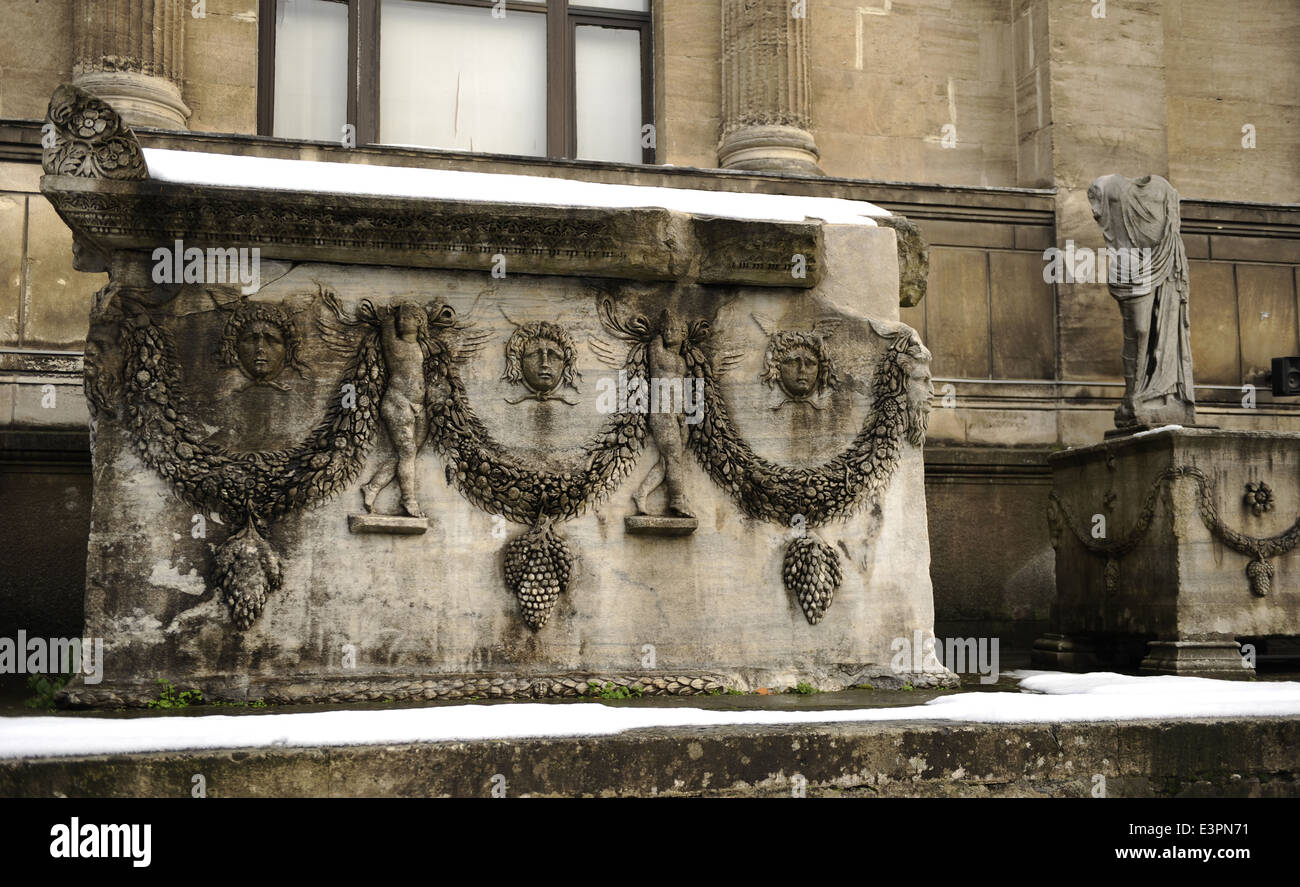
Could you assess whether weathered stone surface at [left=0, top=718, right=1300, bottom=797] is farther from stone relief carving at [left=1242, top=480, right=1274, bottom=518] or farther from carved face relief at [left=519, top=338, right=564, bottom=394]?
stone relief carving at [left=1242, top=480, right=1274, bottom=518]

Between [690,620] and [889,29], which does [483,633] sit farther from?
[889,29]

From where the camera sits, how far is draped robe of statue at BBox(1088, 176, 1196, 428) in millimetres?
9930

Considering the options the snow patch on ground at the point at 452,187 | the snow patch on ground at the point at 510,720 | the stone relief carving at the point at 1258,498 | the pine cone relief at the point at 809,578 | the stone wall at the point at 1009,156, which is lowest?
the snow patch on ground at the point at 510,720

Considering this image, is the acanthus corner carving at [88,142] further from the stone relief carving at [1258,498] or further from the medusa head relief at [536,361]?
the stone relief carving at [1258,498]

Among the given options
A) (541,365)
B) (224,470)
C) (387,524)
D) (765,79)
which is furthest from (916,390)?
(765,79)

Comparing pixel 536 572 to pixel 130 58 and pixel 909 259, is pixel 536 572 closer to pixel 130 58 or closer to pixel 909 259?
pixel 909 259

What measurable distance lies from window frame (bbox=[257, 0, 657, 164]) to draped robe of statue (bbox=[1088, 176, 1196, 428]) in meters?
4.58

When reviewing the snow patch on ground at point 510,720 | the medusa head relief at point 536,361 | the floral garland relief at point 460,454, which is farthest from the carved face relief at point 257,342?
the snow patch on ground at point 510,720

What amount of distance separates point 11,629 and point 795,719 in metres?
6.12

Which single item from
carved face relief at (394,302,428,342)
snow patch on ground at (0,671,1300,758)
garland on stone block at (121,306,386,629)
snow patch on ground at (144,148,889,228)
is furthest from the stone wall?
snow patch on ground at (0,671,1300,758)

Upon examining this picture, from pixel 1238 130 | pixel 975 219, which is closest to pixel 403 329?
pixel 975 219

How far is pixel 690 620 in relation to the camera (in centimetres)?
608

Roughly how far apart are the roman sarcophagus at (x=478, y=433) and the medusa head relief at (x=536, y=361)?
0.05 feet

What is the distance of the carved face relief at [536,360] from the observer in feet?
19.9
